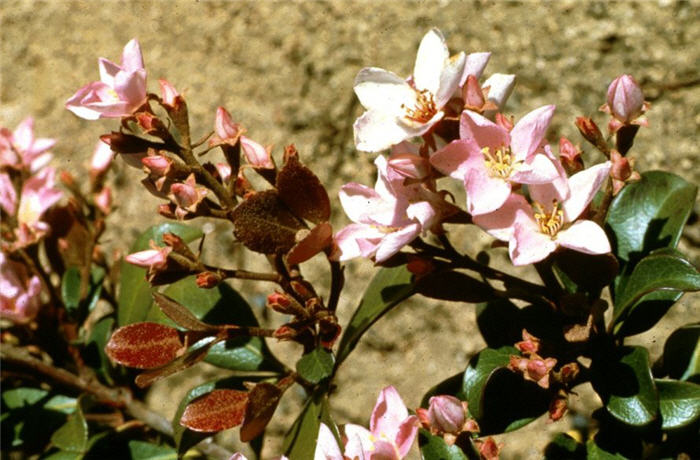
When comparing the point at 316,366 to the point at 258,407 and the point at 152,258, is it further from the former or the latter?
the point at 152,258

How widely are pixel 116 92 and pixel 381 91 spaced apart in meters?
0.34

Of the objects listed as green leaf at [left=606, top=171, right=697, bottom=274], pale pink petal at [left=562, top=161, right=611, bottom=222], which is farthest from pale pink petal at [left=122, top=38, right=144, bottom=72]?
green leaf at [left=606, top=171, right=697, bottom=274]

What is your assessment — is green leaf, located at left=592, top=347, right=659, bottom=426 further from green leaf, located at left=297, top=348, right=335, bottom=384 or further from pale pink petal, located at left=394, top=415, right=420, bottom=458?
green leaf, located at left=297, top=348, right=335, bottom=384

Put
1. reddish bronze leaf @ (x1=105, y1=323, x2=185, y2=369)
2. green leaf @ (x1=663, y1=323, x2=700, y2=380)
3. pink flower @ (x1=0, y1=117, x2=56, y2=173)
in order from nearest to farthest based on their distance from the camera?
reddish bronze leaf @ (x1=105, y1=323, x2=185, y2=369), green leaf @ (x1=663, y1=323, x2=700, y2=380), pink flower @ (x1=0, y1=117, x2=56, y2=173)

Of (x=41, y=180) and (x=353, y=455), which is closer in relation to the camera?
(x=353, y=455)

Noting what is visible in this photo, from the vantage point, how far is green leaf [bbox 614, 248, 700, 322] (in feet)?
3.20

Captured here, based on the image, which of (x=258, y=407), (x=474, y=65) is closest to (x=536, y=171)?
(x=474, y=65)

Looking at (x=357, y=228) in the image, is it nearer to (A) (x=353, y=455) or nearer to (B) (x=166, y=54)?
(A) (x=353, y=455)

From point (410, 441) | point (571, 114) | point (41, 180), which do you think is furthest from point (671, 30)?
point (41, 180)

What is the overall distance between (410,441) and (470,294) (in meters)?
0.21

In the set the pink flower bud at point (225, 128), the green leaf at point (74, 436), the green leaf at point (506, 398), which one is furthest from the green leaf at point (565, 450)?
the green leaf at point (74, 436)

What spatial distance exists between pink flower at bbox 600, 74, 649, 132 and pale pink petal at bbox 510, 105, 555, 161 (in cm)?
12

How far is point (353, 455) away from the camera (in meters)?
1.01

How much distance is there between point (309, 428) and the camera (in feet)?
3.73
